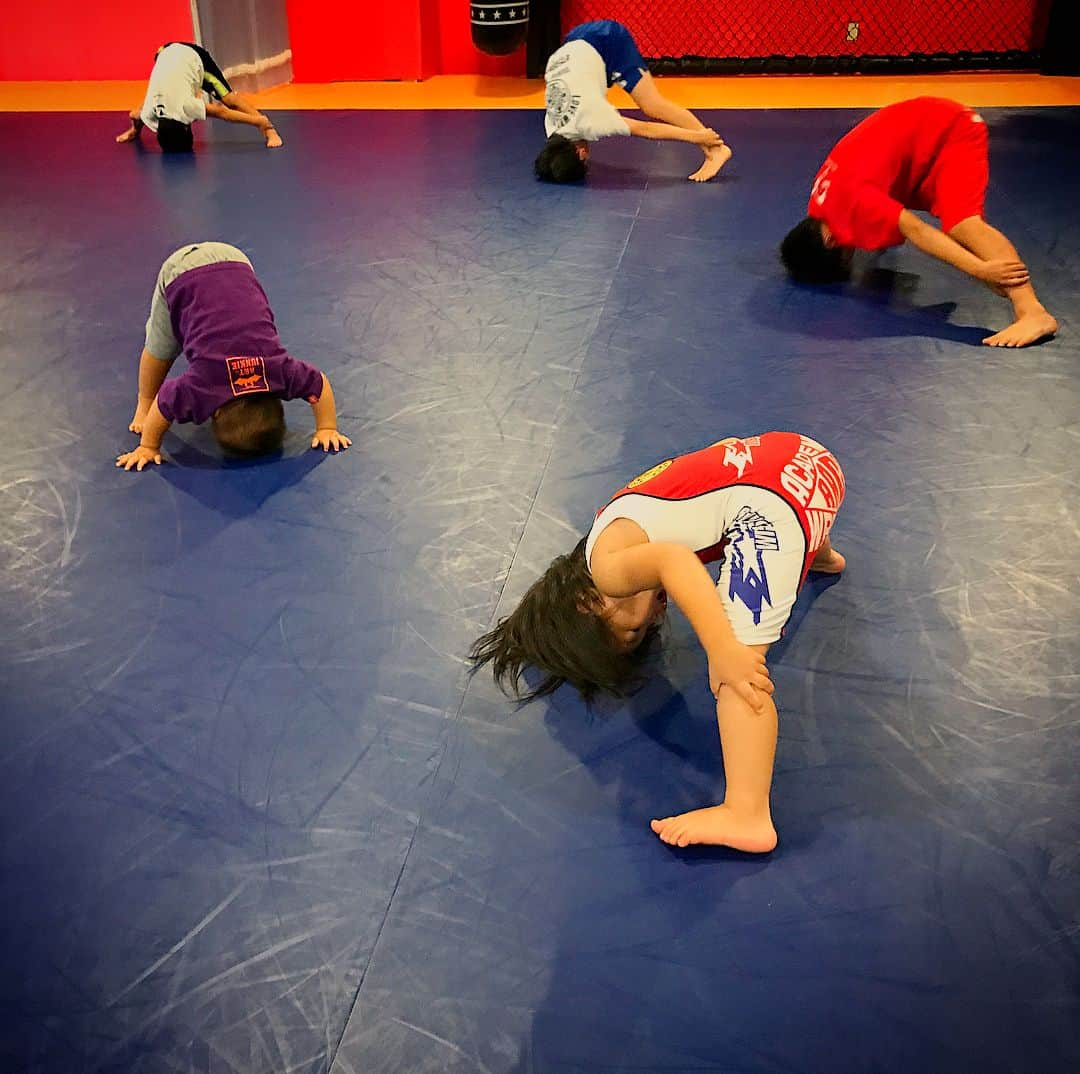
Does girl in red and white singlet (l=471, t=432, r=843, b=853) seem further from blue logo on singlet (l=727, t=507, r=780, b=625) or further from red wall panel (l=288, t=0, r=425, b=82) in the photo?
red wall panel (l=288, t=0, r=425, b=82)

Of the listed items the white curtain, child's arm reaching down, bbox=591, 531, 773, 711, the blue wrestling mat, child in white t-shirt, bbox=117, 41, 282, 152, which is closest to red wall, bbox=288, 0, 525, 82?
the white curtain

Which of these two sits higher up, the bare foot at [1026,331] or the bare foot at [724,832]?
the bare foot at [1026,331]

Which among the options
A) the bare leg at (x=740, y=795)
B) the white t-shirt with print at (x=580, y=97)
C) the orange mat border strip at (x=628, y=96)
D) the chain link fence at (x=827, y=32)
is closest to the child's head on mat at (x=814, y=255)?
the white t-shirt with print at (x=580, y=97)

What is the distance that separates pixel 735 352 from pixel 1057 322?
1.13 m

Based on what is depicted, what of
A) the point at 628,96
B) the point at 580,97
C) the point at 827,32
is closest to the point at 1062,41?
the point at 827,32

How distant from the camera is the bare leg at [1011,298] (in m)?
Answer: 3.57

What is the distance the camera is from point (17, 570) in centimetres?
258

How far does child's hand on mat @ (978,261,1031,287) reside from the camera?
12.0ft

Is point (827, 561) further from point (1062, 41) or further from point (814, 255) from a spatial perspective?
point (1062, 41)

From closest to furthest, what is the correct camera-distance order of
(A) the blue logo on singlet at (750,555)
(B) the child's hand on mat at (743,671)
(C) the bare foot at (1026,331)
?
(B) the child's hand on mat at (743,671), (A) the blue logo on singlet at (750,555), (C) the bare foot at (1026,331)

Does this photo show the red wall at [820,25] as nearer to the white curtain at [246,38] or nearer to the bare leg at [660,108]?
the white curtain at [246,38]

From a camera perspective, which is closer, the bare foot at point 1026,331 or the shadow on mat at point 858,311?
the bare foot at point 1026,331

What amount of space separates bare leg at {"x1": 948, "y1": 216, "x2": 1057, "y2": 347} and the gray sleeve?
8.30ft

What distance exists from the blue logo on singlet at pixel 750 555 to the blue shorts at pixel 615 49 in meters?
4.00
